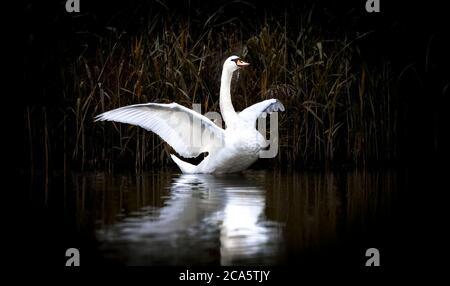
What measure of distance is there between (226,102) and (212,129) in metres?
0.56

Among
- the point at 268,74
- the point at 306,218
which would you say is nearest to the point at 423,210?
the point at 306,218

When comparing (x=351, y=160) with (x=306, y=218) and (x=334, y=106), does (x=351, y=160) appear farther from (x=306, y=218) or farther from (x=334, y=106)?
(x=306, y=218)

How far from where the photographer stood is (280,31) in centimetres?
1203

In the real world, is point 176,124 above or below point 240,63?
below

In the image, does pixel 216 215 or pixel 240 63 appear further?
pixel 240 63

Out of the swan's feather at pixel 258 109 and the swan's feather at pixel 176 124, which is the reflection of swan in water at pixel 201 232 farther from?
the swan's feather at pixel 258 109

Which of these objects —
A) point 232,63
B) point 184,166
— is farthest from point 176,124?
point 232,63

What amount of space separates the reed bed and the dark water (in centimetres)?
89

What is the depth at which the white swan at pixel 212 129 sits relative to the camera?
10.3 meters

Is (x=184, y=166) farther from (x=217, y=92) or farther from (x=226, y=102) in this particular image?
(x=217, y=92)

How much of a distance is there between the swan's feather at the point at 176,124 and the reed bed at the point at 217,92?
19.4 inches

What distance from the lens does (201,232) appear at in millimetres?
6488

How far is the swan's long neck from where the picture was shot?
10.6m

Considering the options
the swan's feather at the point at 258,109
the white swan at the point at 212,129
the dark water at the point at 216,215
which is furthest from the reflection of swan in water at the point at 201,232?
the swan's feather at the point at 258,109
